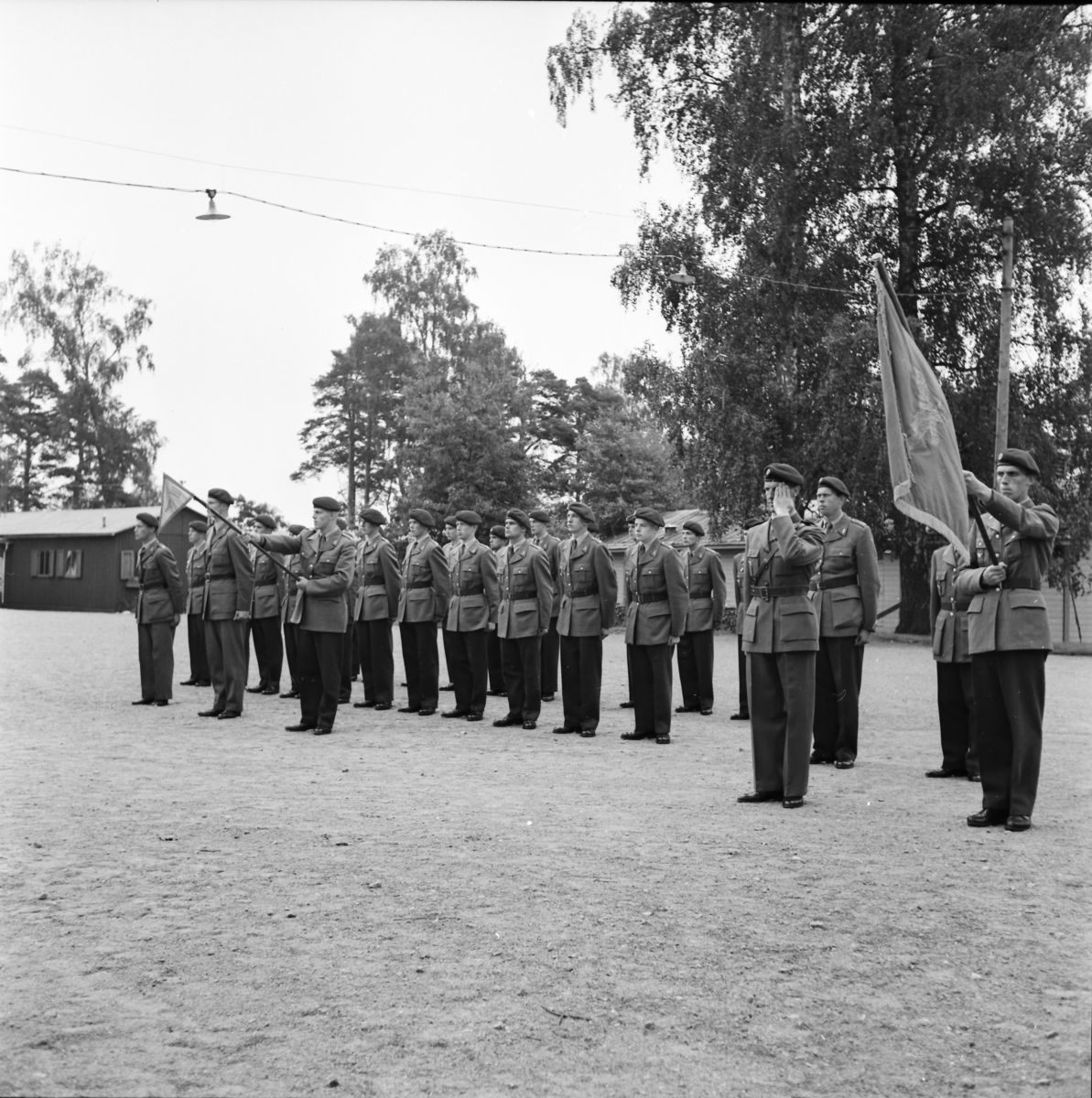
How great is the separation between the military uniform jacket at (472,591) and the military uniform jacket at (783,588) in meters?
4.95

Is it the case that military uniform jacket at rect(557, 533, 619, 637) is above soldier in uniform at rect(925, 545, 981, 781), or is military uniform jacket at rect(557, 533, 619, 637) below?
above

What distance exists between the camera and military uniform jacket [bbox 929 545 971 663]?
873cm

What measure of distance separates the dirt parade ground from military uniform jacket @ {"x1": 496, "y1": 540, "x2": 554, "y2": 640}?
3054mm

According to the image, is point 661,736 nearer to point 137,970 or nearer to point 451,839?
point 451,839

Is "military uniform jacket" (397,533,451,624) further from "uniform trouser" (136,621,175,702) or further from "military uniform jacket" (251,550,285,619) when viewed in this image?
"uniform trouser" (136,621,175,702)

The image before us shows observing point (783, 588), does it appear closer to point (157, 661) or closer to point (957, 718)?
point (957, 718)

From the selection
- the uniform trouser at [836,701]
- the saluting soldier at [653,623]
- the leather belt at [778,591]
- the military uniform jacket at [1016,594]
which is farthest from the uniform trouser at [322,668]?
the military uniform jacket at [1016,594]

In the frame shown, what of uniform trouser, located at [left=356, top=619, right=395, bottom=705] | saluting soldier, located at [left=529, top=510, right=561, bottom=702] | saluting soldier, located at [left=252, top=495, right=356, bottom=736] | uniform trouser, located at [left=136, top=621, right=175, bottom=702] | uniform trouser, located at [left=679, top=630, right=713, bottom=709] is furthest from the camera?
saluting soldier, located at [left=529, top=510, right=561, bottom=702]

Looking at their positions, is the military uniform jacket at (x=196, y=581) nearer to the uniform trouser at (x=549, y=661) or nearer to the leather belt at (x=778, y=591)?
the uniform trouser at (x=549, y=661)

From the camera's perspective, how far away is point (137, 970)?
4363 mm

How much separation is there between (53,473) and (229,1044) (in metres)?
65.0

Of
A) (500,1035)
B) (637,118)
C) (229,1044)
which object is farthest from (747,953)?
(637,118)

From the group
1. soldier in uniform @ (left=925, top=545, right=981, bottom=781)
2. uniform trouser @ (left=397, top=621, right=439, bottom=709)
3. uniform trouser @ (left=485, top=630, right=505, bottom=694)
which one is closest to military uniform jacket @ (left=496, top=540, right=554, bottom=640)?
uniform trouser @ (left=397, top=621, right=439, bottom=709)

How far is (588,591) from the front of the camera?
1142 cm
